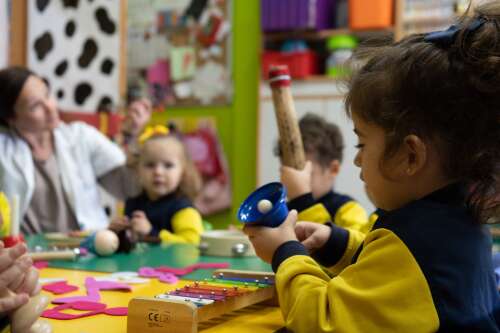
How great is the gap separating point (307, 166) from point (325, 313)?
1.66 feet

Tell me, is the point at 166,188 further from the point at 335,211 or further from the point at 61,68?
the point at 61,68

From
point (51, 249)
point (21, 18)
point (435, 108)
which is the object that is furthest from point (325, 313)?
point (21, 18)

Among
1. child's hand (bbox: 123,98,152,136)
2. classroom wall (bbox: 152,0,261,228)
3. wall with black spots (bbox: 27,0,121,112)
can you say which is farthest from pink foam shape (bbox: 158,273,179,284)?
classroom wall (bbox: 152,0,261,228)

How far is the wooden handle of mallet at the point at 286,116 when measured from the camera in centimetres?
109

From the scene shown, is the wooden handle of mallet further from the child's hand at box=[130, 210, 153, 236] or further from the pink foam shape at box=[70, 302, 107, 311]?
the child's hand at box=[130, 210, 153, 236]

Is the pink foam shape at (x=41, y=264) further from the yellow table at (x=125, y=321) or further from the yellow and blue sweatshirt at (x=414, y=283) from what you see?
the yellow and blue sweatshirt at (x=414, y=283)

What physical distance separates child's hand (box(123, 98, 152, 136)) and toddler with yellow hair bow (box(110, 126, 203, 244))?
0.19 metres

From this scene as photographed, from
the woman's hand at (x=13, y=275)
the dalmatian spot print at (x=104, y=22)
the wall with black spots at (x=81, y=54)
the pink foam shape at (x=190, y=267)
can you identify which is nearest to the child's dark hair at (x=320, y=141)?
the pink foam shape at (x=190, y=267)

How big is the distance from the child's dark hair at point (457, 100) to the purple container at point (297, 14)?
2.74 metres

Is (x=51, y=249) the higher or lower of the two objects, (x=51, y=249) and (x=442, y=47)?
the lower

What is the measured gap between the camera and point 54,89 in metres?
3.15

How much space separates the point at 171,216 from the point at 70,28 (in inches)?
65.2

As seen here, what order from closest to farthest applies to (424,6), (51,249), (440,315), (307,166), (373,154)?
(440,315) < (373,154) < (307,166) < (51,249) < (424,6)

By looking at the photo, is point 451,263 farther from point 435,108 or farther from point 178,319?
point 178,319
